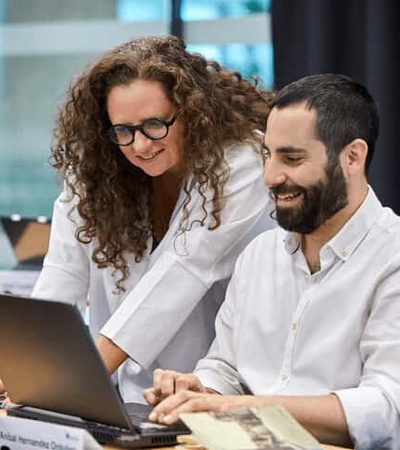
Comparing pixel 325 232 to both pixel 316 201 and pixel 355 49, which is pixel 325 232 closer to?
pixel 316 201

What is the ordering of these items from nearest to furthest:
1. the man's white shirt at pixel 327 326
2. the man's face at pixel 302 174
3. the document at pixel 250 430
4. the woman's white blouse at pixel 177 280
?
the document at pixel 250 430, the man's white shirt at pixel 327 326, the man's face at pixel 302 174, the woman's white blouse at pixel 177 280

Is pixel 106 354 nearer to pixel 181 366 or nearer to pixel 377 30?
pixel 181 366

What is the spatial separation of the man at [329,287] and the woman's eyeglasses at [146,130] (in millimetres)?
343

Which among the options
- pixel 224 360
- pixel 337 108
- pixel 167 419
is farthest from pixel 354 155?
pixel 167 419

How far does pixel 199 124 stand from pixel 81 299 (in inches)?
23.2

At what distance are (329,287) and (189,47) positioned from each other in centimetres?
260

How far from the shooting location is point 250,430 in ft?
5.56

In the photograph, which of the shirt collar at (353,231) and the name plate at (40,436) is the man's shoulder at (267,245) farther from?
the name plate at (40,436)

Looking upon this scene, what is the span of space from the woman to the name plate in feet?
2.33

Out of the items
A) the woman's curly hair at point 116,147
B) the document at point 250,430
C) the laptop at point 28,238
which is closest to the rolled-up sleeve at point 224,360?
the woman's curly hair at point 116,147

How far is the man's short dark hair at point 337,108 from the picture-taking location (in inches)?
84.9

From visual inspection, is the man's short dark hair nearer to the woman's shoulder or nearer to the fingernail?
the woman's shoulder

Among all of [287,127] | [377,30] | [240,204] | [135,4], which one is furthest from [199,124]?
[135,4]

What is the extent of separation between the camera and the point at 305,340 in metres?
2.19
